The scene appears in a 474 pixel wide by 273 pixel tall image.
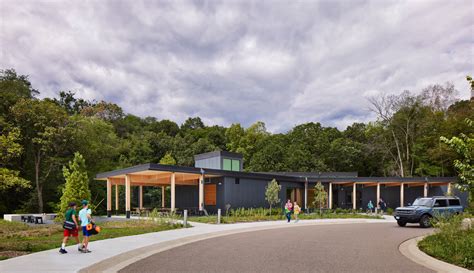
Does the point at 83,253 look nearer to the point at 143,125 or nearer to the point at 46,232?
the point at 46,232

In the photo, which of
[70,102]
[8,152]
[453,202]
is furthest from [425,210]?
[70,102]

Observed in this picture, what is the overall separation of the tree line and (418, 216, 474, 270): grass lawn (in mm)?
18358

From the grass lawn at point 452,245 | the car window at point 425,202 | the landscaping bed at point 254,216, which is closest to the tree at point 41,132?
the landscaping bed at point 254,216

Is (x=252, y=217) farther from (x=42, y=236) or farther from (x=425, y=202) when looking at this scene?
(x=42, y=236)

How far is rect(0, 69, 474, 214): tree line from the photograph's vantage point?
3731 cm

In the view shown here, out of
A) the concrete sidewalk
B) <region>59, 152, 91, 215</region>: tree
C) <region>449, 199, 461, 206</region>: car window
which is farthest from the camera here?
<region>59, 152, 91, 215</region>: tree

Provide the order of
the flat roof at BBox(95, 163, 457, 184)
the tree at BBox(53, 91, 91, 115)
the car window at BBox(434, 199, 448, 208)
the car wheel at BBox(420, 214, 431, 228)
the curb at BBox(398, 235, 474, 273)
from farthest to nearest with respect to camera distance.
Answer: the tree at BBox(53, 91, 91, 115)
the flat roof at BBox(95, 163, 457, 184)
the car window at BBox(434, 199, 448, 208)
the car wheel at BBox(420, 214, 431, 228)
the curb at BBox(398, 235, 474, 273)

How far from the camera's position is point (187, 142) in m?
63.7

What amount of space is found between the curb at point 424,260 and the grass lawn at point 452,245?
0.66 ft

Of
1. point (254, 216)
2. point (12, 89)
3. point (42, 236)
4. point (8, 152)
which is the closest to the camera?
point (42, 236)

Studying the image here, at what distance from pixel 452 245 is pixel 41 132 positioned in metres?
34.7

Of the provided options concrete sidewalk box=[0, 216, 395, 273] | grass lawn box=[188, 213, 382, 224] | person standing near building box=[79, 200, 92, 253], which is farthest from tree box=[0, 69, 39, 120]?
person standing near building box=[79, 200, 92, 253]

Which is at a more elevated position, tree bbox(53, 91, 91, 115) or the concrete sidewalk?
tree bbox(53, 91, 91, 115)

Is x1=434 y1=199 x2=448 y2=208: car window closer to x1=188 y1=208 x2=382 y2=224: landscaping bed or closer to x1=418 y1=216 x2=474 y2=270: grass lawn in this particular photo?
x1=188 y1=208 x2=382 y2=224: landscaping bed
